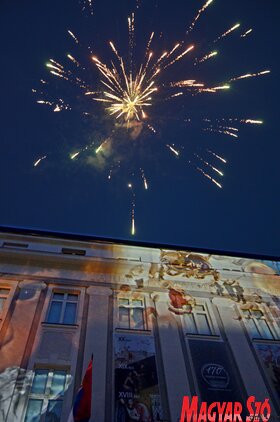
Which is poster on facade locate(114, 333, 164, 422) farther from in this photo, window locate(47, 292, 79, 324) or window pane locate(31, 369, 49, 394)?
window pane locate(31, 369, 49, 394)

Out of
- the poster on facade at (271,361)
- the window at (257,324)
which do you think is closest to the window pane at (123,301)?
the window at (257,324)

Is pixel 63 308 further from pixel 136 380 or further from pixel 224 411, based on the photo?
pixel 224 411

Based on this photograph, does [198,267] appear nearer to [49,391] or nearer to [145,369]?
[145,369]

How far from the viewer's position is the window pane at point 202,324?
1173 cm

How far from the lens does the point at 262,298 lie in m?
13.5

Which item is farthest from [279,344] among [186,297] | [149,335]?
[149,335]

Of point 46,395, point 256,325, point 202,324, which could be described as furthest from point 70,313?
point 256,325

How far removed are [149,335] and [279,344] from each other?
454cm

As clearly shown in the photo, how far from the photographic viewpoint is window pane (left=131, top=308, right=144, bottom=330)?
37.2 feet

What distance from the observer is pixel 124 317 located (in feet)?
38.0

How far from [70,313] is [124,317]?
6.05ft

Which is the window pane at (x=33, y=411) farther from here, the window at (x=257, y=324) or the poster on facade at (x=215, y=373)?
the window at (x=257, y=324)

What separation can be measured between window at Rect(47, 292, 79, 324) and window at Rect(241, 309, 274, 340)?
6.23 metres

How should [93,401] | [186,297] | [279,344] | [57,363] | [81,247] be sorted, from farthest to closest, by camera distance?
[81,247]
[186,297]
[279,344]
[57,363]
[93,401]
